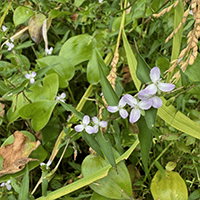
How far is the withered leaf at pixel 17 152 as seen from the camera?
0.84 metres

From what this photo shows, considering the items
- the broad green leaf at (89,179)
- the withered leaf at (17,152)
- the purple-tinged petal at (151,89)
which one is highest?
the purple-tinged petal at (151,89)

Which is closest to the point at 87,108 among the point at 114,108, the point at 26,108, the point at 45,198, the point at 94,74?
the point at 94,74

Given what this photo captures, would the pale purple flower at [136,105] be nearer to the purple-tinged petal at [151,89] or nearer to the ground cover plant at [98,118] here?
the purple-tinged petal at [151,89]

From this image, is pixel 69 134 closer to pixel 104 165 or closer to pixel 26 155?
pixel 104 165

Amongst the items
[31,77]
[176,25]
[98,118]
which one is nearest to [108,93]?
[98,118]

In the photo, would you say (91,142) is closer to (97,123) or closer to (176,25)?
(97,123)

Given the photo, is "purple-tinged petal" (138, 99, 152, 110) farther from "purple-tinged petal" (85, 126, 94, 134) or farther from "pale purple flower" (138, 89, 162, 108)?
"purple-tinged petal" (85, 126, 94, 134)

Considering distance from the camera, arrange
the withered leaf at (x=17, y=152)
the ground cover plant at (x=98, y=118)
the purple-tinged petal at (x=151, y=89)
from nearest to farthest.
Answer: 1. the purple-tinged petal at (x=151, y=89)
2. the ground cover plant at (x=98, y=118)
3. the withered leaf at (x=17, y=152)

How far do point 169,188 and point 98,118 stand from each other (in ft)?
1.50

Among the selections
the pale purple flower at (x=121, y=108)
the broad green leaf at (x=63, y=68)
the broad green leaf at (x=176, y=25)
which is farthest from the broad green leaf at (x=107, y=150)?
the broad green leaf at (x=63, y=68)

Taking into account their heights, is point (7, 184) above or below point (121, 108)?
below

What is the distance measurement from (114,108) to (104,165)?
0.38 metres

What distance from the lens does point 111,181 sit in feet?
2.45

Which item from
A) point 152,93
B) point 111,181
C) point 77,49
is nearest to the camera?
point 152,93
